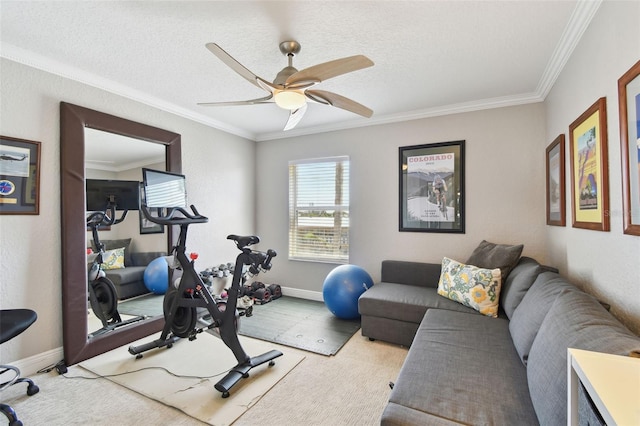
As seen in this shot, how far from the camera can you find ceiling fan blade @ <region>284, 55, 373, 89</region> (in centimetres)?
157

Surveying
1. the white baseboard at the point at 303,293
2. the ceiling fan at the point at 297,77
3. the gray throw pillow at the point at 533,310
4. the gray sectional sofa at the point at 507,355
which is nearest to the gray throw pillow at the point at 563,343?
the gray sectional sofa at the point at 507,355

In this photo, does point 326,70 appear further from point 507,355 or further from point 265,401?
point 265,401

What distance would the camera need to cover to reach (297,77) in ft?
5.67

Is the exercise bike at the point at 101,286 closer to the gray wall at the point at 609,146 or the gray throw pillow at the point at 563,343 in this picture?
the gray throw pillow at the point at 563,343

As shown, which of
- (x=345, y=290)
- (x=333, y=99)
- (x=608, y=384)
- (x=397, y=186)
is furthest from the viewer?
(x=397, y=186)

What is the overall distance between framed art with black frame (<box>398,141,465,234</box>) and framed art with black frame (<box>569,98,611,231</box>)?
1.21m

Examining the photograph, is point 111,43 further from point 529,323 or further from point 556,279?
point 556,279

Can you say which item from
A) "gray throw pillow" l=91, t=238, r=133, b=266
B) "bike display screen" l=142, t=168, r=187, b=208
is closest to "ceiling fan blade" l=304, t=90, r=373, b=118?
"bike display screen" l=142, t=168, r=187, b=208

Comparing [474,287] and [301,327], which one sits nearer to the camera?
[474,287]

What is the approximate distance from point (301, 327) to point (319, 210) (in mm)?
1642

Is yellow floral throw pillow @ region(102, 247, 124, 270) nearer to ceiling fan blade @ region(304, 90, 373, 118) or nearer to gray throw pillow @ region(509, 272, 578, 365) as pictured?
ceiling fan blade @ region(304, 90, 373, 118)

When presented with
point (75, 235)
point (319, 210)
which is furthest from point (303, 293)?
point (75, 235)

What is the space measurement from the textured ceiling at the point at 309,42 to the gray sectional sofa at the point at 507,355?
168 cm

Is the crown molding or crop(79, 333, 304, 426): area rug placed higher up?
the crown molding
